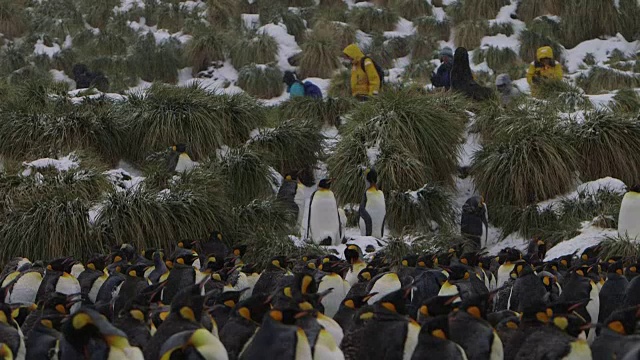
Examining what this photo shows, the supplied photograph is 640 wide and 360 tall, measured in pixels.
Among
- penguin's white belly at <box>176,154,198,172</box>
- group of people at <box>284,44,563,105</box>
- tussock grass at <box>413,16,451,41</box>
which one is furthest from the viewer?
tussock grass at <box>413,16,451,41</box>

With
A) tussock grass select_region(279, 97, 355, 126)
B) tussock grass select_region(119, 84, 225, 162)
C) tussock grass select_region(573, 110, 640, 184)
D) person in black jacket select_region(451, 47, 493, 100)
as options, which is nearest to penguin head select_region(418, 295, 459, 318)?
tussock grass select_region(573, 110, 640, 184)

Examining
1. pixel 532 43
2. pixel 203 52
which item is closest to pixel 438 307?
pixel 532 43

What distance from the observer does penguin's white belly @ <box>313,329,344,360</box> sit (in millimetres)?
4652

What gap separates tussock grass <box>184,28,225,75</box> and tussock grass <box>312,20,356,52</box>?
1946 millimetres

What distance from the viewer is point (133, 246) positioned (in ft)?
28.7

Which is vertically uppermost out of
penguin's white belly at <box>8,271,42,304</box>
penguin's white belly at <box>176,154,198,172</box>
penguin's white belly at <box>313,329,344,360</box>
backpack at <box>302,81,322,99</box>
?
penguin's white belly at <box>313,329,344,360</box>

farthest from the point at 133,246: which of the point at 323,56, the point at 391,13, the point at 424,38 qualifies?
the point at 391,13

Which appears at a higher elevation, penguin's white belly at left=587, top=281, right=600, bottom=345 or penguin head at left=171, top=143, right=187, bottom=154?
penguin's white belly at left=587, top=281, right=600, bottom=345

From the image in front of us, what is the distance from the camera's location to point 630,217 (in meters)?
8.50

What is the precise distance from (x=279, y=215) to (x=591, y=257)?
3.29 m

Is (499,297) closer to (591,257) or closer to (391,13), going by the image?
(591,257)

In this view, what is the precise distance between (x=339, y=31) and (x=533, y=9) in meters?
4.19

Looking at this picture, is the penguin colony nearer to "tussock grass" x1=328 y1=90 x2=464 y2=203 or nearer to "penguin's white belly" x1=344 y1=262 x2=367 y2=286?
"penguin's white belly" x1=344 y1=262 x2=367 y2=286

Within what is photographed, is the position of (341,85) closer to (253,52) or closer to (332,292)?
(253,52)
